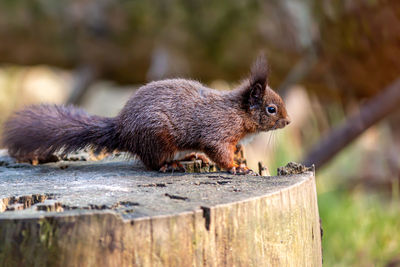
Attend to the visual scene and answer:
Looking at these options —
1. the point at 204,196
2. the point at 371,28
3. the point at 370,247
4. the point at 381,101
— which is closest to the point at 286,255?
the point at 204,196

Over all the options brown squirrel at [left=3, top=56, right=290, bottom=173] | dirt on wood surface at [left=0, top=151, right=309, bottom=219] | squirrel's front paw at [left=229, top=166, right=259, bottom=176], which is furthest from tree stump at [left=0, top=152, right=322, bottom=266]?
brown squirrel at [left=3, top=56, right=290, bottom=173]

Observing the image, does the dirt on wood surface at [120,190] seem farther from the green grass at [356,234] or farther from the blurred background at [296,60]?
the green grass at [356,234]

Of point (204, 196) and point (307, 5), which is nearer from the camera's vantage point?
point (204, 196)

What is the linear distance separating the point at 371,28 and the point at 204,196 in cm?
308

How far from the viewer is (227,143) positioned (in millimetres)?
2266

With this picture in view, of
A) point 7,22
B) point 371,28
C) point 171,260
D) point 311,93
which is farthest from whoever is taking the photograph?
point 311,93

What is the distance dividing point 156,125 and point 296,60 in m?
2.76

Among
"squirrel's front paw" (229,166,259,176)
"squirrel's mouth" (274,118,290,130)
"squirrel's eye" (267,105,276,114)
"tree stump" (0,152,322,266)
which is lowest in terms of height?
"tree stump" (0,152,322,266)

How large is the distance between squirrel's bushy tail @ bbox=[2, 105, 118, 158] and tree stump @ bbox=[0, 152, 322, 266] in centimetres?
39

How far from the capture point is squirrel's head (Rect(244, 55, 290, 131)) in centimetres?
232

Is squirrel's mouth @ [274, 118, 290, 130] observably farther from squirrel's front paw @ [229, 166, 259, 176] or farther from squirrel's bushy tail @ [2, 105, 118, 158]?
squirrel's bushy tail @ [2, 105, 118, 158]

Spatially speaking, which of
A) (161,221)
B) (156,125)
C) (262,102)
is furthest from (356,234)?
(161,221)

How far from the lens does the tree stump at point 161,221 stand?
1.28 meters

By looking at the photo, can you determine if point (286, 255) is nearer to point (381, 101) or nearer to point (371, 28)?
point (381, 101)
